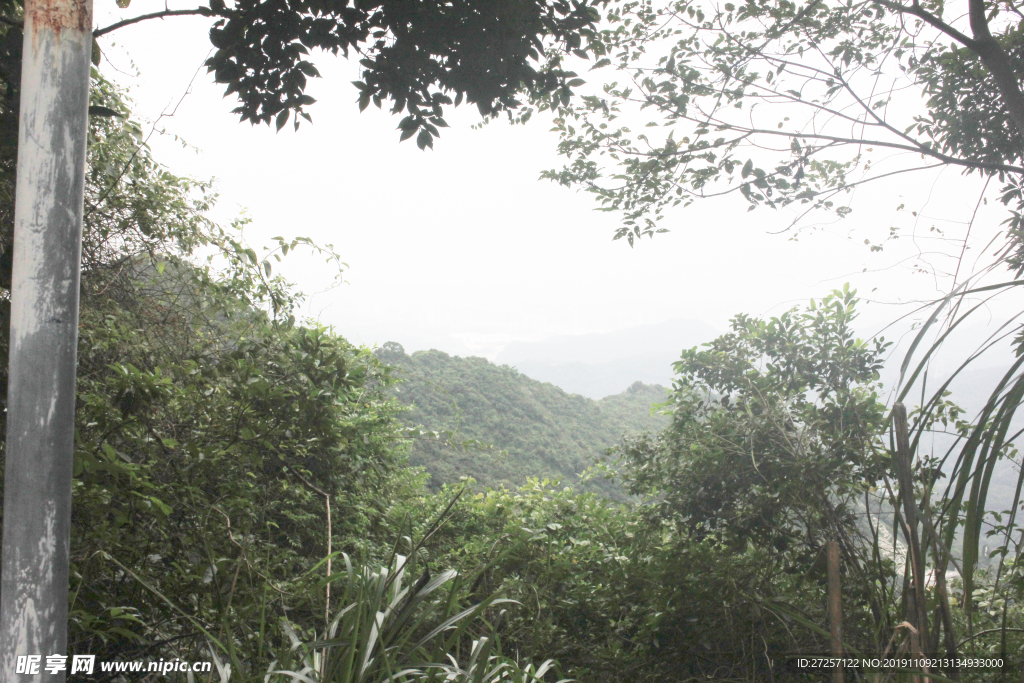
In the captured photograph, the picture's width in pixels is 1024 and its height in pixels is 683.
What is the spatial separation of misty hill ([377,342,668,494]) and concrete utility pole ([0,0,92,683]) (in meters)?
3.03

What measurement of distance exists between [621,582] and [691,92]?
6.37ft

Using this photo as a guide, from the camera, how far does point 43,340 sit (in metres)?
0.62

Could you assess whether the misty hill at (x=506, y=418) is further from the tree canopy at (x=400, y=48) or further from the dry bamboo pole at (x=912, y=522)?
the dry bamboo pole at (x=912, y=522)

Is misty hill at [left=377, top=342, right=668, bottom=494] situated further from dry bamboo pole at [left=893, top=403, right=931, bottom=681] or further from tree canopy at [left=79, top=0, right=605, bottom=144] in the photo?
dry bamboo pole at [left=893, top=403, right=931, bottom=681]

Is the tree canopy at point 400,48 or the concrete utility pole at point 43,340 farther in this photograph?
the tree canopy at point 400,48

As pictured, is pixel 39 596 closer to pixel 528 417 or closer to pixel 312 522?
pixel 312 522

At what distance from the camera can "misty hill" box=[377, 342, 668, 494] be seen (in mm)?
3891

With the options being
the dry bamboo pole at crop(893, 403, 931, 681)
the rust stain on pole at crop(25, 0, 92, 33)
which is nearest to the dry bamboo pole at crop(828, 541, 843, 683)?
the dry bamboo pole at crop(893, 403, 931, 681)

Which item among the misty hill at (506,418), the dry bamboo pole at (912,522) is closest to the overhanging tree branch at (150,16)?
the dry bamboo pole at (912,522)

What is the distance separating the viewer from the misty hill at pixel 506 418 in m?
3.89

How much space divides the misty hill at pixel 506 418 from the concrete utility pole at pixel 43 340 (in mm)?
3031

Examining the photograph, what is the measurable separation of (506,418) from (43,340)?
144 inches

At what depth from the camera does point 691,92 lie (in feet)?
7.59

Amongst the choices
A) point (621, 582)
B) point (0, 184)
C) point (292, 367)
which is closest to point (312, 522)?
point (292, 367)
